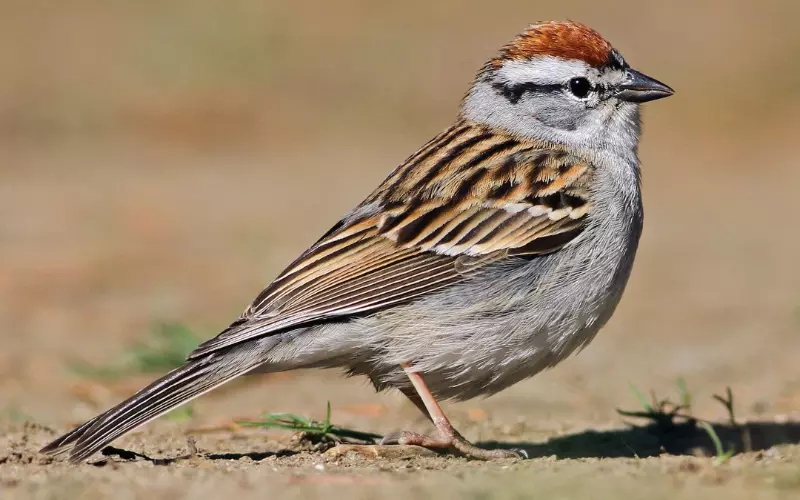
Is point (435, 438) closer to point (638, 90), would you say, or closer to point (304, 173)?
point (638, 90)

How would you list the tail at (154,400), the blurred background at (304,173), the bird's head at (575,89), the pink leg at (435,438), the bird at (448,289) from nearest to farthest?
the tail at (154,400) < the bird at (448,289) < the pink leg at (435,438) < the bird's head at (575,89) < the blurred background at (304,173)

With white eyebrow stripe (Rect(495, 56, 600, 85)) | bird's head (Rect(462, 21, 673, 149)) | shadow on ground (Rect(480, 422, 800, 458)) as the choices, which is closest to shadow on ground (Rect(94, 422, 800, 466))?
shadow on ground (Rect(480, 422, 800, 458))

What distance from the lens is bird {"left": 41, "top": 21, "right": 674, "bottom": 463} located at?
566cm

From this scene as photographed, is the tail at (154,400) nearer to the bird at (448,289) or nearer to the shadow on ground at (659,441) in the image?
the bird at (448,289)

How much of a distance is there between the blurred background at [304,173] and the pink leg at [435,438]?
1.18m

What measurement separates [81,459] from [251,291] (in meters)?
4.79

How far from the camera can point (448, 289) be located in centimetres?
582

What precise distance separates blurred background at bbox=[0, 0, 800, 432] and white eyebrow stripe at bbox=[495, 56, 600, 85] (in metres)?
1.86

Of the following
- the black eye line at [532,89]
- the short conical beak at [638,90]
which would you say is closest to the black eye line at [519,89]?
the black eye line at [532,89]

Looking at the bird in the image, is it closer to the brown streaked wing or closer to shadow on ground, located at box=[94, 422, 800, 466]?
the brown streaked wing

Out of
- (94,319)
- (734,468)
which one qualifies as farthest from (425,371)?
(94,319)

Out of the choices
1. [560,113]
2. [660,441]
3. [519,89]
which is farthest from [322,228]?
[660,441]

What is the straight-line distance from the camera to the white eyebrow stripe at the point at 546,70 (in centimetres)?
657

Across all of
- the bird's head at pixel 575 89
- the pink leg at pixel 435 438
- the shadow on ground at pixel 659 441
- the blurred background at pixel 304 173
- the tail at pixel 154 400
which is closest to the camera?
the tail at pixel 154 400
